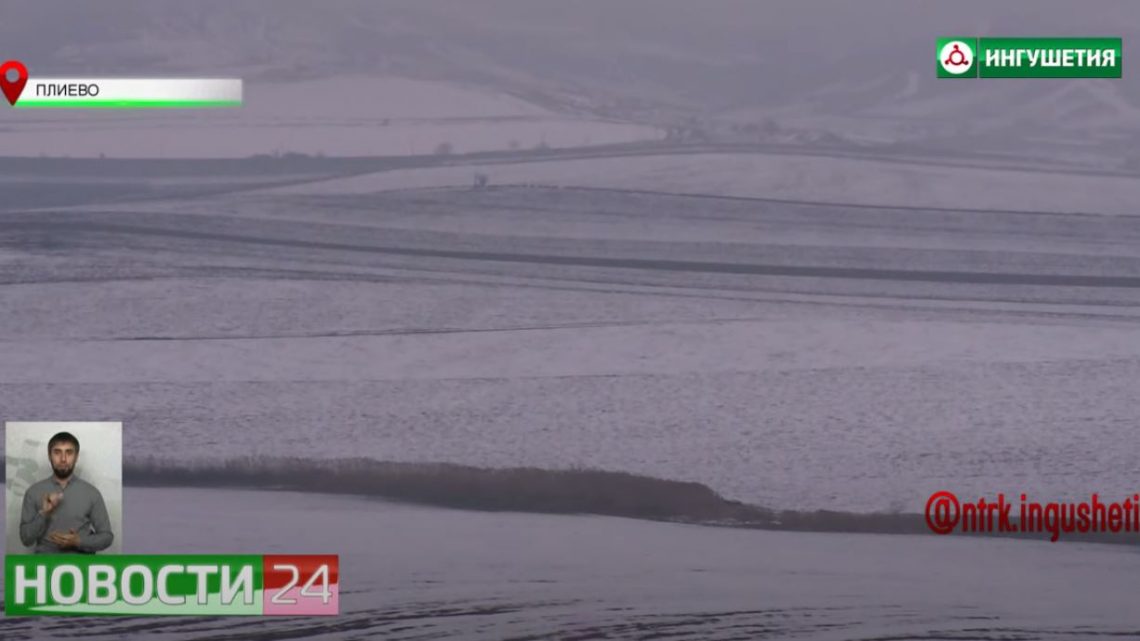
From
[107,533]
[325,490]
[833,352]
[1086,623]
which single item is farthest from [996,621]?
[107,533]

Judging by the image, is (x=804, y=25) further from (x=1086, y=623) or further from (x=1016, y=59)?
A: (x=1086, y=623)

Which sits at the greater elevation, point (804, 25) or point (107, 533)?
point (804, 25)

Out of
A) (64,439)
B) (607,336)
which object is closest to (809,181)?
(607,336)

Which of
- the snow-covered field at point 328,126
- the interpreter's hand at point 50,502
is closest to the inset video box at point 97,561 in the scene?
the interpreter's hand at point 50,502

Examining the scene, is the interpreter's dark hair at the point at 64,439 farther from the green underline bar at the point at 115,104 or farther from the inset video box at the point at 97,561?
the green underline bar at the point at 115,104

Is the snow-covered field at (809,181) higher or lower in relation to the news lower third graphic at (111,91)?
lower

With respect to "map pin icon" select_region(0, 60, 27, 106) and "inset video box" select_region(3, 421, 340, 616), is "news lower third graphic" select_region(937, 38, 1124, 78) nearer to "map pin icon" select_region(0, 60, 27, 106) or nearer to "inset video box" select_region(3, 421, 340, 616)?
"inset video box" select_region(3, 421, 340, 616)

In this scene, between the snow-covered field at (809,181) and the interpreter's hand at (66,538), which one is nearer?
the interpreter's hand at (66,538)
